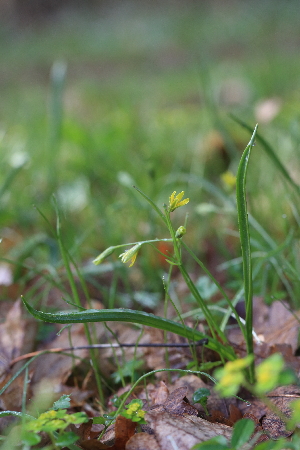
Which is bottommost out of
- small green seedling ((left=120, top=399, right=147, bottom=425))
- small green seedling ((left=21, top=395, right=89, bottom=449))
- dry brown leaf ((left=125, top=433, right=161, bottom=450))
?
dry brown leaf ((left=125, top=433, right=161, bottom=450))

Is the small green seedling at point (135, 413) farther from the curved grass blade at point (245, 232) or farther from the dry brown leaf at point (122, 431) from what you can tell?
the curved grass blade at point (245, 232)

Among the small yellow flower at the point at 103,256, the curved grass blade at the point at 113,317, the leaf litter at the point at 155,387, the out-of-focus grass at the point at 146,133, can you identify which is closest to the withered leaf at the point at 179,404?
the leaf litter at the point at 155,387

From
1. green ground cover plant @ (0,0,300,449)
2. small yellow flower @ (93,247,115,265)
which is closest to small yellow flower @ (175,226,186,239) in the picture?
green ground cover plant @ (0,0,300,449)

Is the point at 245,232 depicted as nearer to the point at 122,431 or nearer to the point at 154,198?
the point at 122,431

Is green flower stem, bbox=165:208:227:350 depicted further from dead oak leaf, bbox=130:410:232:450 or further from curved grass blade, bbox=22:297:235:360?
dead oak leaf, bbox=130:410:232:450

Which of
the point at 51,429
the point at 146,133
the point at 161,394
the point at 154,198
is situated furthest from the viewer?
the point at 146,133

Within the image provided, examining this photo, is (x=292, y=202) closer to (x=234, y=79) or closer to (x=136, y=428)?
(x=136, y=428)

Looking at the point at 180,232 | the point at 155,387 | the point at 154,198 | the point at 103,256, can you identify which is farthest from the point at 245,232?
the point at 154,198
